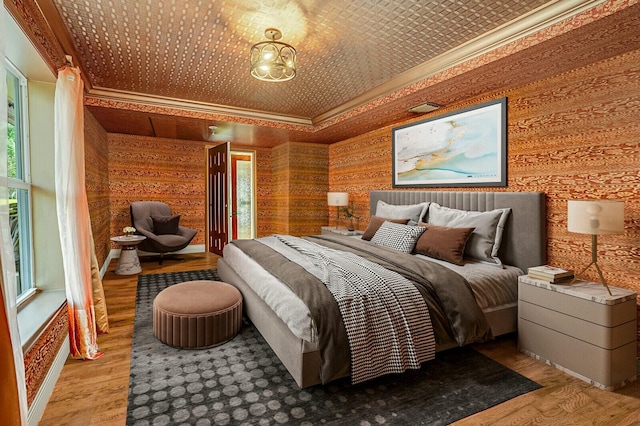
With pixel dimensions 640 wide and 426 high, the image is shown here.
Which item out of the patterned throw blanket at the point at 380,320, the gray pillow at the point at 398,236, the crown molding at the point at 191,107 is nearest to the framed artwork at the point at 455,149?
the gray pillow at the point at 398,236

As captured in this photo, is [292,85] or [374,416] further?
[292,85]

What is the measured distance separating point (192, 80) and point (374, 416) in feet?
11.7

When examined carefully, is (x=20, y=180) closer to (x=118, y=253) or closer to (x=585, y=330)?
(x=585, y=330)

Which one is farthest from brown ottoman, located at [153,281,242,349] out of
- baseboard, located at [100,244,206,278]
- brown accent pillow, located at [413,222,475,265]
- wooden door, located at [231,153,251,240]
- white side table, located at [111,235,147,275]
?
wooden door, located at [231,153,251,240]

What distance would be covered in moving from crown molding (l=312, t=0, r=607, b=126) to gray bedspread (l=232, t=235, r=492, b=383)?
175cm

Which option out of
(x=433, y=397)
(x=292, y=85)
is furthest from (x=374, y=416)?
(x=292, y=85)

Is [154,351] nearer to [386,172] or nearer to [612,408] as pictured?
[612,408]

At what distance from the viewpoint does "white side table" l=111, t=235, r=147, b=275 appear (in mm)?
Result: 4848

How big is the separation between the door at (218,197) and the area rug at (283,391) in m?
3.52

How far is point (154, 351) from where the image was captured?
2.61m

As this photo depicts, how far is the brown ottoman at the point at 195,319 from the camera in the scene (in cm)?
261

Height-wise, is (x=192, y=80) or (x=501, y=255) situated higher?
(x=192, y=80)

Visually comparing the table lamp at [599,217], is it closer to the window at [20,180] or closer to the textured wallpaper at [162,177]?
the window at [20,180]

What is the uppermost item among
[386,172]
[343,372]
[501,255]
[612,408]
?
[386,172]
